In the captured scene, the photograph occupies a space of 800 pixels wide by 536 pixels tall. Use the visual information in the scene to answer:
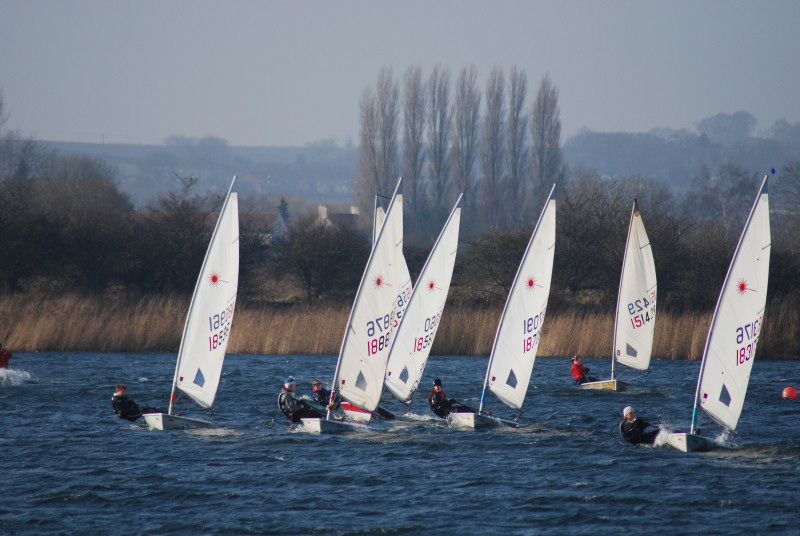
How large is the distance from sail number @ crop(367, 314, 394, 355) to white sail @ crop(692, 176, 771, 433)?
263 inches

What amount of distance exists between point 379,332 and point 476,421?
2.92 metres

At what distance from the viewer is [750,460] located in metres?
17.0

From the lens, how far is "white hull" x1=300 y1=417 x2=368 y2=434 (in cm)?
1933

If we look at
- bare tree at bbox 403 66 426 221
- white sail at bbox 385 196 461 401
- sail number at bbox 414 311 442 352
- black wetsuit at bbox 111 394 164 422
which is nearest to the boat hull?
white sail at bbox 385 196 461 401

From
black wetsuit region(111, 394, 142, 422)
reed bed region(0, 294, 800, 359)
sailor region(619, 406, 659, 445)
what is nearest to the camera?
sailor region(619, 406, 659, 445)

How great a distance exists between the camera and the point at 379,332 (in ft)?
65.5

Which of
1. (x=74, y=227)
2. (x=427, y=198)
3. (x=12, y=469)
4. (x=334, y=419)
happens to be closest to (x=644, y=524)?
(x=334, y=419)

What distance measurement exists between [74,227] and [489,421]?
28.9 metres

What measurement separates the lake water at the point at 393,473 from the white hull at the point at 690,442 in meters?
0.20

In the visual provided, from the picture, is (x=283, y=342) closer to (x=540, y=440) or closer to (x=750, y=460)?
(x=540, y=440)

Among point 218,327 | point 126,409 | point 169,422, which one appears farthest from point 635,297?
point 126,409

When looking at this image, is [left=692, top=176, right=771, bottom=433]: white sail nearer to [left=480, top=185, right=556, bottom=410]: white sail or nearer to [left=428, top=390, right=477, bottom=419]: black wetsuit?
[left=480, top=185, right=556, bottom=410]: white sail

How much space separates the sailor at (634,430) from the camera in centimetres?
1792

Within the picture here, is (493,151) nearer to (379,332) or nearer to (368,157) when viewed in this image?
(368,157)
